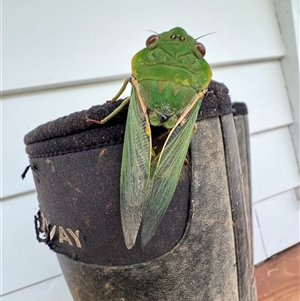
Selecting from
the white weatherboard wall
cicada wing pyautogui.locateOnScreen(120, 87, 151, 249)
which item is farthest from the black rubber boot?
the white weatherboard wall

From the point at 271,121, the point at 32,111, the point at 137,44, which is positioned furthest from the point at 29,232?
the point at 271,121

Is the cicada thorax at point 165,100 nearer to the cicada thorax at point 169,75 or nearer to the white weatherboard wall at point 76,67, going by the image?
the cicada thorax at point 169,75

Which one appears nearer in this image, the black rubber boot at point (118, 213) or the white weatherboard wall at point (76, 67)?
the black rubber boot at point (118, 213)

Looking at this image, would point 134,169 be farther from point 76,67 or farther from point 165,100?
point 76,67

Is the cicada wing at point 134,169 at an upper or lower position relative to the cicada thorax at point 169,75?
lower

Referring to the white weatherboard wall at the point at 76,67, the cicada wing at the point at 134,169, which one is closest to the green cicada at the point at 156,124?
the cicada wing at the point at 134,169

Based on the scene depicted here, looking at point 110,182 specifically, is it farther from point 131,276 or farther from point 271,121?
point 271,121
